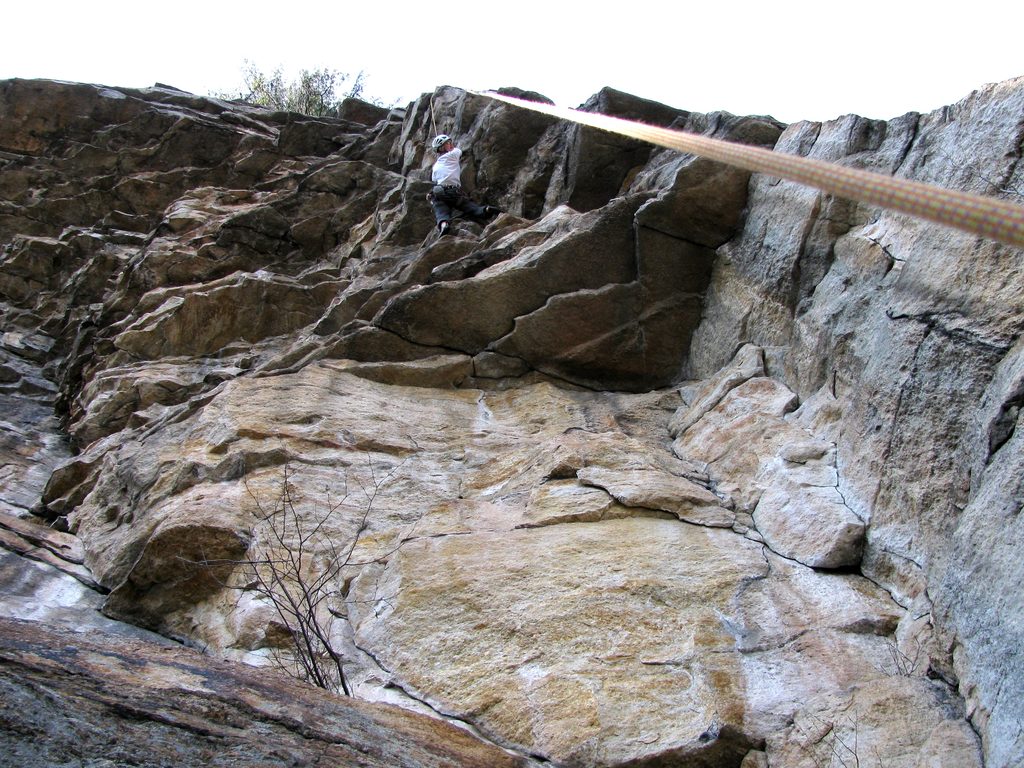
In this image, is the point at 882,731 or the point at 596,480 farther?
the point at 596,480

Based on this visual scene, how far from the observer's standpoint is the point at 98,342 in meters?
11.2

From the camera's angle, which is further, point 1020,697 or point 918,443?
point 918,443

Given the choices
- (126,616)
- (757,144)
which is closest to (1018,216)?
(126,616)

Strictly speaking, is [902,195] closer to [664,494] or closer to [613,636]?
[613,636]

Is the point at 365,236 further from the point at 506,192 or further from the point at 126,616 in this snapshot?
the point at 126,616

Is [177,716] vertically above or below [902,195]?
below

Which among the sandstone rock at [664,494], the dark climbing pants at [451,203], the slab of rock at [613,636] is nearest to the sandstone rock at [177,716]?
the slab of rock at [613,636]

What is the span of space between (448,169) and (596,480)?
20.6 ft

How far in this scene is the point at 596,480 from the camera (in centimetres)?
551

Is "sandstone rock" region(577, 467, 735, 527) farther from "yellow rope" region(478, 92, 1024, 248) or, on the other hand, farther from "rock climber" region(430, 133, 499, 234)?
"rock climber" region(430, 133, 499, 234)

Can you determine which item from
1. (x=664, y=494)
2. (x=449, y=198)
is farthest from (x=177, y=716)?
(x=449, y=198)

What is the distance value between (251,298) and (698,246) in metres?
5.26

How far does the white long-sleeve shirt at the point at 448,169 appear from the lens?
1072cm

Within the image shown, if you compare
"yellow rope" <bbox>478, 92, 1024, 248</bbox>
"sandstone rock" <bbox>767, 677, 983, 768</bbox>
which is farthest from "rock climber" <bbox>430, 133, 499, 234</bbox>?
"sandstone rock" <bbox>767, 677, 983, 768</bbox>
